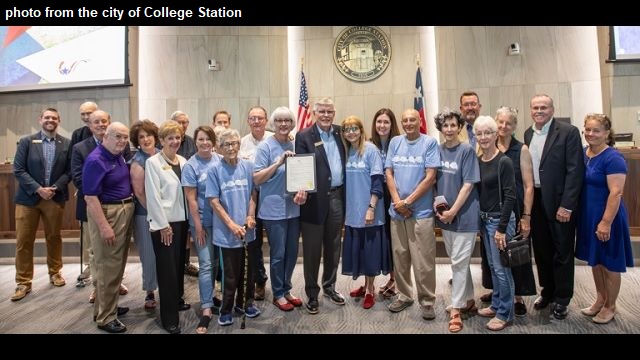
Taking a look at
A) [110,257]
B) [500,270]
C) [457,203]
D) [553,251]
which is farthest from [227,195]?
[553,251]

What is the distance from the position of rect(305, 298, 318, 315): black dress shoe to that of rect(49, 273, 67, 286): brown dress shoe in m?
2.77

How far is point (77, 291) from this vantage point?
3.91m

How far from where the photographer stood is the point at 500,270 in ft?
9.16

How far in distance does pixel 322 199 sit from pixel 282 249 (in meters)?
0.54

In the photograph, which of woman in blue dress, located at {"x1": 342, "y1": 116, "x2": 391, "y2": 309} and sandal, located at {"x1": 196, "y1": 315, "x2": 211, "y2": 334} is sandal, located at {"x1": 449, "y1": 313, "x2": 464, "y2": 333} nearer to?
woman in blue dress, located at {"x1": 342, "y1": 116, "x2": 391, "y2": 309}

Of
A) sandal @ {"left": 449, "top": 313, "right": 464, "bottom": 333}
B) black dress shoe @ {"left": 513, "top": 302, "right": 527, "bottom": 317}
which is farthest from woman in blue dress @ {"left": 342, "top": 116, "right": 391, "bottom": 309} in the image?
black dress shoe @ {"left": 513, "top": 302, "right": 527, "bottom": 317}

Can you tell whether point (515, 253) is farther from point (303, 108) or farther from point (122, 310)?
point (303, 108)

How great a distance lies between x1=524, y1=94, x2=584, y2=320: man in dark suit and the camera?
114 inches

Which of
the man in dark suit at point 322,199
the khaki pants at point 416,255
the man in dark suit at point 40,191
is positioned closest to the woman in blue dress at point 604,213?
the khaki pants at point 416,255

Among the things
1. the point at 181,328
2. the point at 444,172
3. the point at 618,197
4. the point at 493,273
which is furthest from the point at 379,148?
the point at 181,328

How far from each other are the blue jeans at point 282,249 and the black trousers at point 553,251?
197 centimetres

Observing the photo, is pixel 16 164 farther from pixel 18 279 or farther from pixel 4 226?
pixel 4 226

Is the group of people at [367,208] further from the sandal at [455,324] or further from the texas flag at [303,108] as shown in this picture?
the texas flag at [303,108]

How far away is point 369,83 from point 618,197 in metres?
4.64
